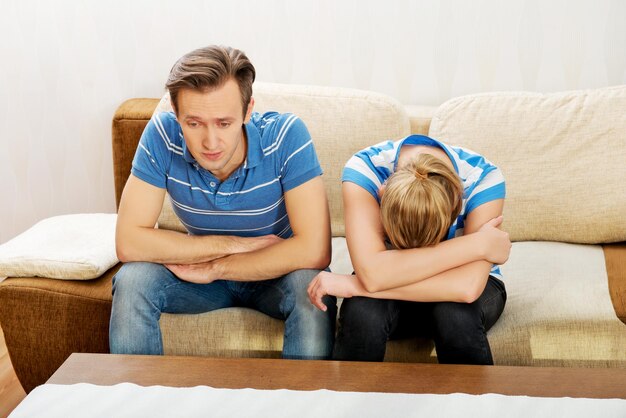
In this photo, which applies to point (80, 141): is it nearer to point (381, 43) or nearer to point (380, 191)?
point (381, 43)

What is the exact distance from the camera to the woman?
5.47 ft

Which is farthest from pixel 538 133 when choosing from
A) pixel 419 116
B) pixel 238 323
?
pixel 238 323

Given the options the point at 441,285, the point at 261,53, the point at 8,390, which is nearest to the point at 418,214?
the point at 441,285

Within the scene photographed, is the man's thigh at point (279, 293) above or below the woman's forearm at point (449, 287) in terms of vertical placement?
below

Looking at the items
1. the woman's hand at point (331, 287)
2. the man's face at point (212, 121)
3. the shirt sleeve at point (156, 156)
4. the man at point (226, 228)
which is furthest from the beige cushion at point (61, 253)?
the woman's hand at point (331, 287)

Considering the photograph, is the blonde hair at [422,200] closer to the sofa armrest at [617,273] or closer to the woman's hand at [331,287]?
the woman's hand at [331,287]

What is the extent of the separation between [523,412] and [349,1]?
5.68ft

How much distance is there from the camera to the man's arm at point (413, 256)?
1734 millimetres

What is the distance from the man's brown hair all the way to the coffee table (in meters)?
0.57

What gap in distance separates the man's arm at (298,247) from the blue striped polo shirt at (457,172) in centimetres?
10

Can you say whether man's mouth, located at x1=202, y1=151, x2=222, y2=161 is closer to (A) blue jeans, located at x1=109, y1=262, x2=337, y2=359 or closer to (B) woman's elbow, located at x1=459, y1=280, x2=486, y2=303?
(A) blue jeans, located at x1=109, y1=262, x2=337, y2=359

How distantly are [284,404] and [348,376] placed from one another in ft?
0.53

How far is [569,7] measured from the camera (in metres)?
2.62

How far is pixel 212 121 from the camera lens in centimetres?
172
